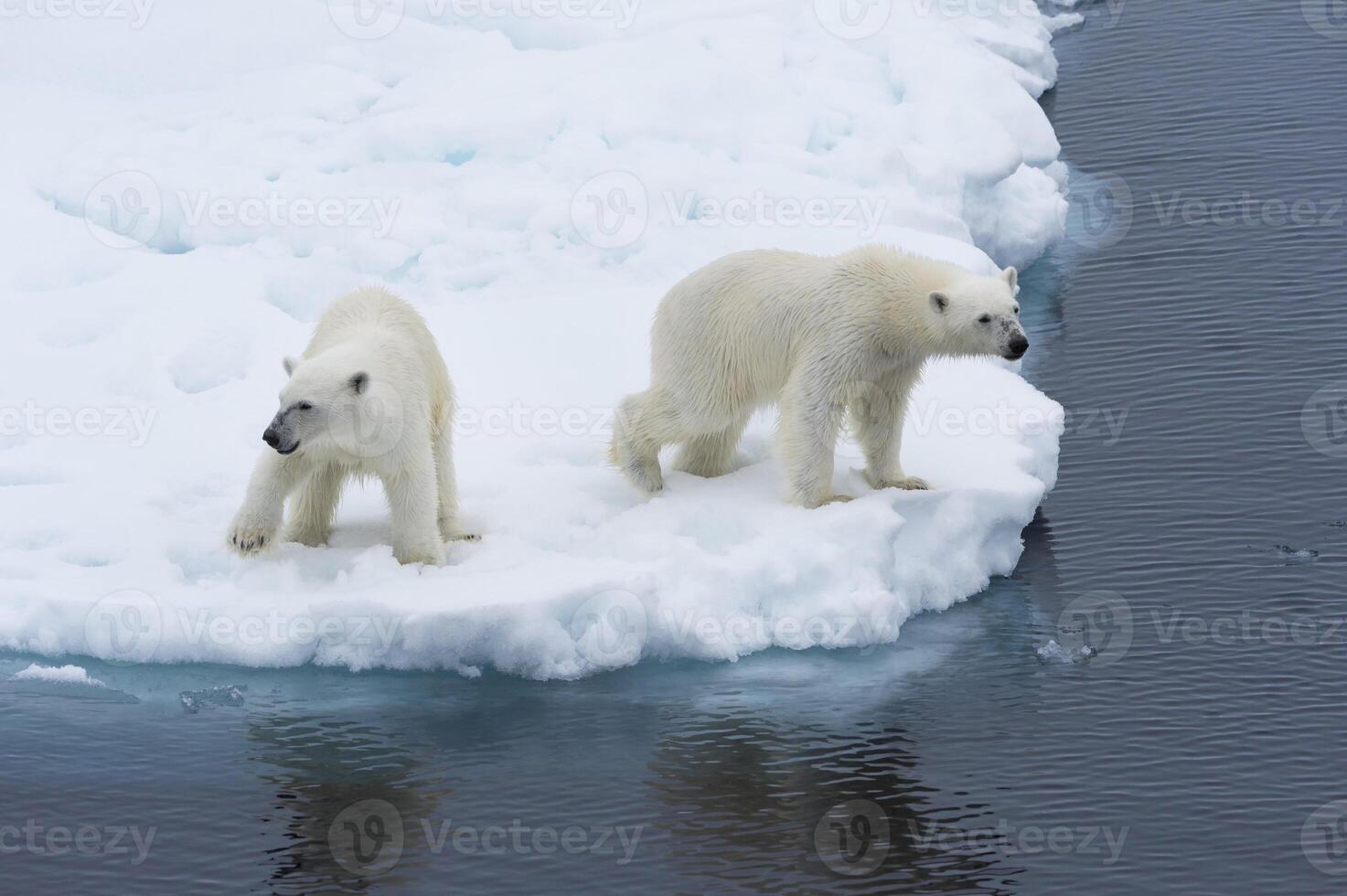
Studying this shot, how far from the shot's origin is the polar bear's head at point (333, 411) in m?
9.20

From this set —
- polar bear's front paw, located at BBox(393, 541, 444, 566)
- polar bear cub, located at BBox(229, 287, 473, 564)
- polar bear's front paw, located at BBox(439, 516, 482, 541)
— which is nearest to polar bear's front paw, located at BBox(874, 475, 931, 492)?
polar bear's front paw, located at BBox(439, 516, 482, 541)

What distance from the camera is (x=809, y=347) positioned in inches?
414

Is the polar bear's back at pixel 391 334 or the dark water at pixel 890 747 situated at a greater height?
the polar bear's back at pixel 391 334

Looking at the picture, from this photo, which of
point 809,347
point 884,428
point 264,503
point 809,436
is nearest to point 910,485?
point 884,428

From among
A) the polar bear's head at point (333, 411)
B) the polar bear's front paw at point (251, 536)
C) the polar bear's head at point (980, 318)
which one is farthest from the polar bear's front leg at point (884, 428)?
the polar bear's front paw at point (251, 536)

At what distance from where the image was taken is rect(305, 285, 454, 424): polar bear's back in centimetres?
1009

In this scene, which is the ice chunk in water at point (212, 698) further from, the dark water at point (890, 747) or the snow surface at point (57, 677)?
the snow surface at point (57, 677)

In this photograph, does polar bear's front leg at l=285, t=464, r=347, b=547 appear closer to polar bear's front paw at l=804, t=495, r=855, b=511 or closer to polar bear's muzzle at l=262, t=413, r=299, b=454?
polar bear's muzzle at l=262, t=413, r=299, b=454

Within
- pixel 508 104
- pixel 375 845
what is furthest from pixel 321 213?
pixel 375 845

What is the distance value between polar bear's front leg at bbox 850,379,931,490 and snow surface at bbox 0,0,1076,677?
0.87 feet

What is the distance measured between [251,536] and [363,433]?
99 centimetres

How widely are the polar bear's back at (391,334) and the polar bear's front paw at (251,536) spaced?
1.18 meters

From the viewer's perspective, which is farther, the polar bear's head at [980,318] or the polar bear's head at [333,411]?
the polar bear's head at [980,318]

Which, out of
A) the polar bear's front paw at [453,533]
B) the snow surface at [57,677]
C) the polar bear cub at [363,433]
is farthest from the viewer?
the polar bear's front paw at [453,533]
